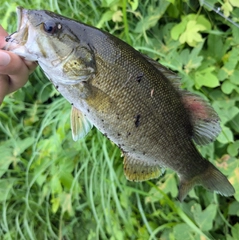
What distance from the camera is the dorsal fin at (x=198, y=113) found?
0.97 m

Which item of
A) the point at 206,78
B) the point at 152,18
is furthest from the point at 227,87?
the point at 152,18

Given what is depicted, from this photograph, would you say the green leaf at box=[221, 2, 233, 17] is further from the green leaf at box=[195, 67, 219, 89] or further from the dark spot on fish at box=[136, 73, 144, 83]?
the dark spot on fish at box=[136, 73, 144, 83]

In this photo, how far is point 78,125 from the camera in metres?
1.00

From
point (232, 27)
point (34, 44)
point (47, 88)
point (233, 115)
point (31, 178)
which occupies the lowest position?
point (31, 178)

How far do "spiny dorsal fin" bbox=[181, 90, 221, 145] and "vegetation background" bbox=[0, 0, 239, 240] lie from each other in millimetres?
396

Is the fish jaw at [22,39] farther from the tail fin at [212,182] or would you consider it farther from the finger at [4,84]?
the tail fin at [212,182]

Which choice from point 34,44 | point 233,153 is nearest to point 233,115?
point 233,153

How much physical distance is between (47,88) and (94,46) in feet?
3.73

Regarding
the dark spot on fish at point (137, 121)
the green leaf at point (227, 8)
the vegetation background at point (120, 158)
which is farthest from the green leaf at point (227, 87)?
the dark spot on fish at point (137, 121)

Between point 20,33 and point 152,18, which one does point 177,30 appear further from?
point 20,33

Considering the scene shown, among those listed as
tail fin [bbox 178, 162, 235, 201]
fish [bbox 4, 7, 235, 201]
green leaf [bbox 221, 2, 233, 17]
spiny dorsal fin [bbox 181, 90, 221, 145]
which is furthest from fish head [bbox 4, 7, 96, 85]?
green leaf [bbox 221, 2, 233, 17]

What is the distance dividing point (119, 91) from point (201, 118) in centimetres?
25

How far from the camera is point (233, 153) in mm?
1442

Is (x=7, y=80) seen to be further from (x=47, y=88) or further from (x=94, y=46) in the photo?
(x=47, y=88)
